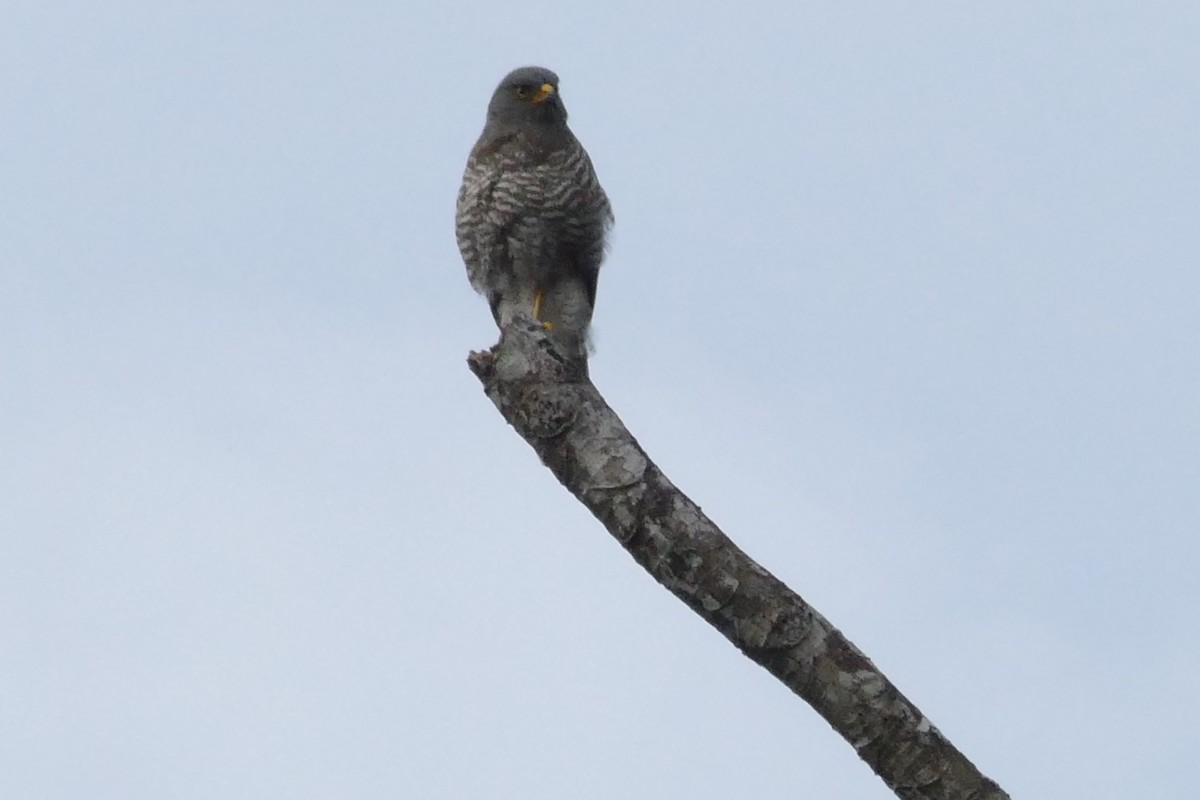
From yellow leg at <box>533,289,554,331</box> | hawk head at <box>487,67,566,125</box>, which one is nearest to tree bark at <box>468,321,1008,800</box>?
yellow leg at <box>533,289,554,331</box>

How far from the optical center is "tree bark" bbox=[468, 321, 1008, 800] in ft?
12.2

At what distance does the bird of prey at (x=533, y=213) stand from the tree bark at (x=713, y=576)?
3771mm

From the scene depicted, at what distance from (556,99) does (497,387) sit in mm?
4450

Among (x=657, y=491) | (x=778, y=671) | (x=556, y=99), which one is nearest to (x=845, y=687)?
(x=778, y=671)

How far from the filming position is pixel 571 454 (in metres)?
4.43

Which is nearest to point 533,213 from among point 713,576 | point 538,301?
point 538,301

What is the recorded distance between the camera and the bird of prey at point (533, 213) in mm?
8500

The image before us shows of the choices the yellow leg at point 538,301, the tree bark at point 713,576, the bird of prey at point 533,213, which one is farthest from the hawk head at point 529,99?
the tree bark at point 713,576

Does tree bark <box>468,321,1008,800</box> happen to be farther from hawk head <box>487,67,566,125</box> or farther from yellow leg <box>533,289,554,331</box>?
hawk head <box>487,67,566,125</box>

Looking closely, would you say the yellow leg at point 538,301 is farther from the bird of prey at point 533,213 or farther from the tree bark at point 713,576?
the tree bark at point 713,576

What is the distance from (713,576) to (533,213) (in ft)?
15.5

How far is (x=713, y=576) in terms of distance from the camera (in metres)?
4.04

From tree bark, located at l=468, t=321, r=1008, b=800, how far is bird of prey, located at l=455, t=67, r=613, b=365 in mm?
3771

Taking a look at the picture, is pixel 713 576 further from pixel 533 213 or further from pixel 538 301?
pixel 538 301
